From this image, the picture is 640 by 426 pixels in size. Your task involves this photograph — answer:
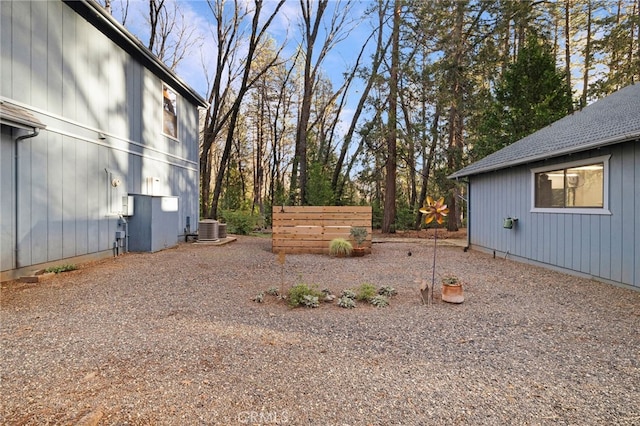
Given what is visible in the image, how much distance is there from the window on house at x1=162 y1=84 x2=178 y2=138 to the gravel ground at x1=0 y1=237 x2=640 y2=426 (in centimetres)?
569

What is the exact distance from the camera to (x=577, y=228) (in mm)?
5793

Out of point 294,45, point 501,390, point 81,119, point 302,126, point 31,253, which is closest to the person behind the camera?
point 501,390

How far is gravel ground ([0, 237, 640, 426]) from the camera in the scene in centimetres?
188

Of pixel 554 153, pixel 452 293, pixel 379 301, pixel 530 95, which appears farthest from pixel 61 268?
pixel 530 95

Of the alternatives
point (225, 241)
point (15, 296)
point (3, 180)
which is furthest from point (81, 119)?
point (225, 241)

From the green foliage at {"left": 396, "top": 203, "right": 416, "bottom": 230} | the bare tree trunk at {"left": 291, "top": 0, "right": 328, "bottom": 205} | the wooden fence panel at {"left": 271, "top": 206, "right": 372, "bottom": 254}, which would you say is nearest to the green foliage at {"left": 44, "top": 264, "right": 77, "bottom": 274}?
the wooden fence panel at {"left": 271, "top": 206, "right": 372, "bottom": 254}

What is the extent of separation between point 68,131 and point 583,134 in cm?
900

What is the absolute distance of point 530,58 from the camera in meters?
10.2

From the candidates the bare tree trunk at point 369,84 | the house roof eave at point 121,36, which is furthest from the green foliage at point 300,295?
the bare tree trunk at point 369,84

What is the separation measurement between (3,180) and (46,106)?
1443 mm

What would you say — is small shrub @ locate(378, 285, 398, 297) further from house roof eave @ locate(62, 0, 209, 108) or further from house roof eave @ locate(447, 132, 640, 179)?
house roof eave @ locate(62, 0, 209, 108)

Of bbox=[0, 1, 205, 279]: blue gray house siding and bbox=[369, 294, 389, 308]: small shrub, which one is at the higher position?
bbox=[0, 1, 205, 279]: blue gray house siding

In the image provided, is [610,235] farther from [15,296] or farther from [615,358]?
[15,296]

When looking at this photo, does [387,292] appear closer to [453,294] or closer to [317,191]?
[453,294]
